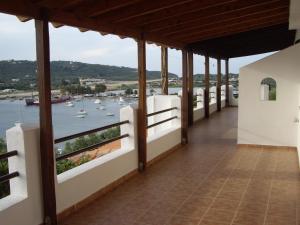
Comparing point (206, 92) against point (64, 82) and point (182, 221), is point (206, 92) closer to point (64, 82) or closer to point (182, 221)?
point (64, 82)

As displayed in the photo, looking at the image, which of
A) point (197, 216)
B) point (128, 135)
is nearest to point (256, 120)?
point (128, 135)

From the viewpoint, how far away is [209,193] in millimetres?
4785

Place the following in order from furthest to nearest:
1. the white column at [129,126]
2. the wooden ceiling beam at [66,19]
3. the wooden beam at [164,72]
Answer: the wooden beam at [164,72] < the white column at [129,126] < the wooden ceiling beam at [66,19]

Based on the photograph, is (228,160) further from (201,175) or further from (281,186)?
(281,186)

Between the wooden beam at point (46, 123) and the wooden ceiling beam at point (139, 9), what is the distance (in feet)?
3.79

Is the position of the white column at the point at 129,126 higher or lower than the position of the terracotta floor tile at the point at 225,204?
higher

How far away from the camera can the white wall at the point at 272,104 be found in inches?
289

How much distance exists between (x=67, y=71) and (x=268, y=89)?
4.83 metres

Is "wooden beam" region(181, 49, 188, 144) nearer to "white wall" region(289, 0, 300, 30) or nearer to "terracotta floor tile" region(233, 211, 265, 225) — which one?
"white wall" region(289, 0, 300, 30)

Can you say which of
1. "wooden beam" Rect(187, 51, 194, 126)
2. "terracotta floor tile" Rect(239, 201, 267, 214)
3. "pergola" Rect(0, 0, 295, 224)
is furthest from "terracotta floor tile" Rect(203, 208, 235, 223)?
"wooden beam" Rect(187, 51, 194, 126)

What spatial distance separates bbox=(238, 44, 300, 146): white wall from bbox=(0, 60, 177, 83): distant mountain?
266cm

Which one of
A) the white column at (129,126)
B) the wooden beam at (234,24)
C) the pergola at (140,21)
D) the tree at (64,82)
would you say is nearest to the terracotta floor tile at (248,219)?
the pergola at (140,21)

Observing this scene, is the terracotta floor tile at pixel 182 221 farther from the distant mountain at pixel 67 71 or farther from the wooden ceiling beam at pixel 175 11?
the wooden ceiling beam at pixel 175 11

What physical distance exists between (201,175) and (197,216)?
1678 millimetres
